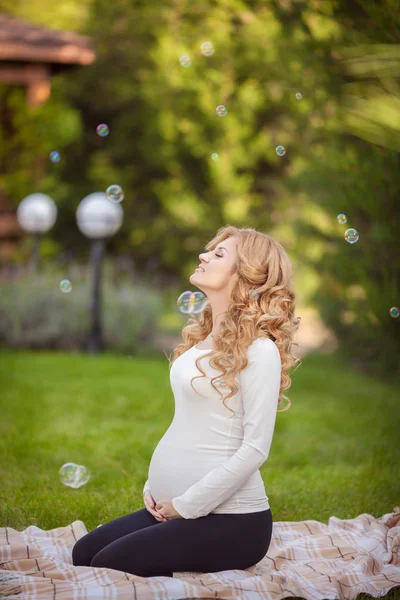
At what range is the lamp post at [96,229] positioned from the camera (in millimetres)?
8906

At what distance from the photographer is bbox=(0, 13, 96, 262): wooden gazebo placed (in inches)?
418

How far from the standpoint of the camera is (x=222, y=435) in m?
2.66

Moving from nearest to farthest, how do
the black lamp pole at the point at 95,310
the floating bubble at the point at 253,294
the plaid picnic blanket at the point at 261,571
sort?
the plaid picnic blanket at the point at 261,571, the floating bubble at the point at 253,294, the black lamp pole at the point at 95,310

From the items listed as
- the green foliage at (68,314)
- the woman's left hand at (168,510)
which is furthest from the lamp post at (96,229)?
the woman's left hand at (168,510)

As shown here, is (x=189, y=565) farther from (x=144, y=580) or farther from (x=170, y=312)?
(x=170, y=312)

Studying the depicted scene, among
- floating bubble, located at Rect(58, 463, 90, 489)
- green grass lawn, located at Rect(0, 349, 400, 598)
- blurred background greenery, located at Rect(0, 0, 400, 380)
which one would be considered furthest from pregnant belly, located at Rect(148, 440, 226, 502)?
blurred background greenery, located at Rect(0, 0, 400, 380)

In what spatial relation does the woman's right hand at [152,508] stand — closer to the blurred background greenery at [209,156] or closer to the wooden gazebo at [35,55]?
the blurred background greenery at [209,156]

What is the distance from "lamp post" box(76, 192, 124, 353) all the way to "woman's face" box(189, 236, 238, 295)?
6.24 meters

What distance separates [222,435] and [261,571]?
0.64 meters

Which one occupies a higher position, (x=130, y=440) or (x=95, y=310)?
(x=130, y=440)

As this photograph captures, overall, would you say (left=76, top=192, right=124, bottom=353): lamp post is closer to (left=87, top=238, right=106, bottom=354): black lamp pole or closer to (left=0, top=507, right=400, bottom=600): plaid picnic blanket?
(left=87, top=238, right=106, bottom=354): black lamp pole

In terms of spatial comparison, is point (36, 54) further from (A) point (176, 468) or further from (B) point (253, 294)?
(A) point (176, 468)

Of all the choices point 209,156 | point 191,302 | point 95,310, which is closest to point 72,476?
point 191,302

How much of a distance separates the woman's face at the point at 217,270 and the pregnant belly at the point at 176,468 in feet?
2.00
